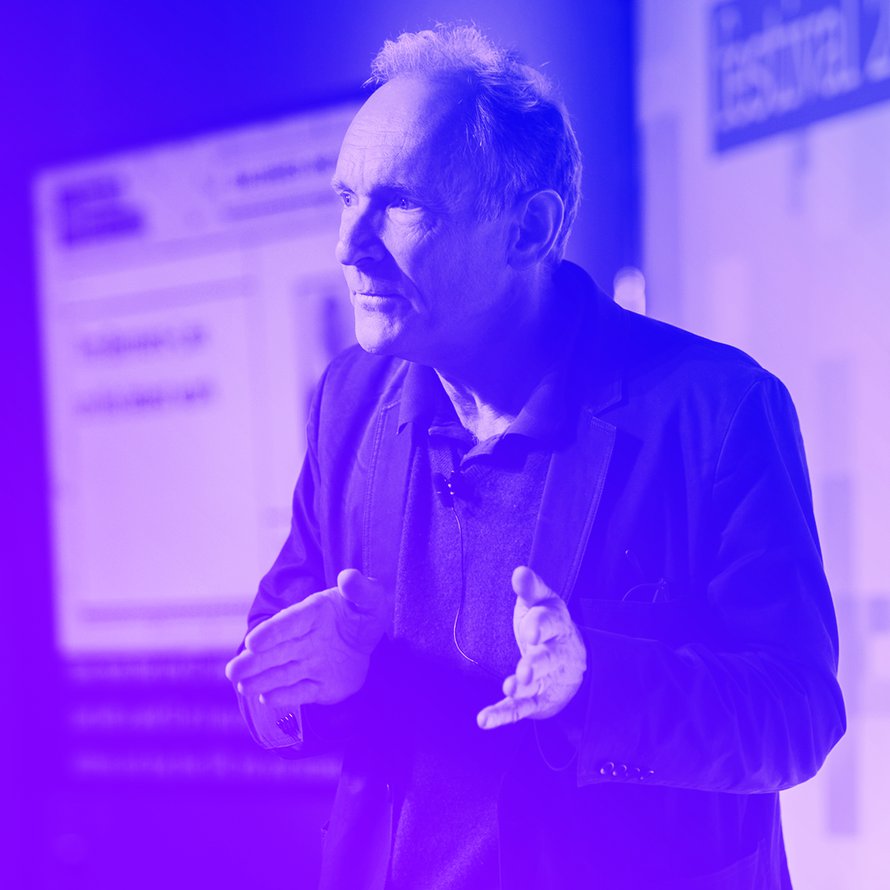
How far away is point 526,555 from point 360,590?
20 cm

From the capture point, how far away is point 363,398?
55.3 inches

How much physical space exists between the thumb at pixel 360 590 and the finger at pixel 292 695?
10 cm

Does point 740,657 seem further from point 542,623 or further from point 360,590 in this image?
point 360,590

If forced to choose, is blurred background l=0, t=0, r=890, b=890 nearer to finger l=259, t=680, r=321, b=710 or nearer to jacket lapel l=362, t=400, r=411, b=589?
jacket lapel l=362, t=400, r=411, b=589

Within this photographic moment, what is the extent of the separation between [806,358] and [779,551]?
0.84 meters

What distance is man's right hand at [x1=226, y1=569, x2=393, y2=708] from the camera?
3.58ft

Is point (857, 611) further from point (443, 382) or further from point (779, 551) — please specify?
point (443, 382)

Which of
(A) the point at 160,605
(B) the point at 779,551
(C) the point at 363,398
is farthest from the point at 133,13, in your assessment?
(B) the point at 779,551

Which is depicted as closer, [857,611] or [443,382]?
[443,382]

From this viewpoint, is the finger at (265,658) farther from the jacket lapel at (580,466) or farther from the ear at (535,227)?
the ear at (535,227)

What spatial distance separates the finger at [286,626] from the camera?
3.55 feet

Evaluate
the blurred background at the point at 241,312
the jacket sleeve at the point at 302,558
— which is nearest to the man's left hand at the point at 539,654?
the jacket sleeve at the point at 302,558

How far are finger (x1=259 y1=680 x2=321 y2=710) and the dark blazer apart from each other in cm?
11

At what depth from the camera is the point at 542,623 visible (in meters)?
0.96
